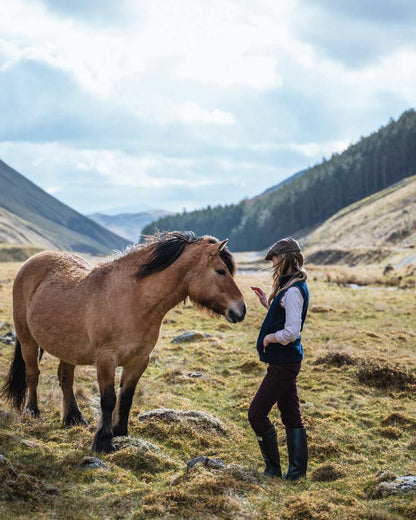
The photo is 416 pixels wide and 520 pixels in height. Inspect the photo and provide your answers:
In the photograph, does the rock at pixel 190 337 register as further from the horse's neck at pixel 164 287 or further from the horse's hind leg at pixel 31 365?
the horse's neck at pixel 164 287

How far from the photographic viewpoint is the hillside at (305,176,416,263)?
2913 inches

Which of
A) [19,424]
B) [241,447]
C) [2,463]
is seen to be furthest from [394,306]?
[2,463]

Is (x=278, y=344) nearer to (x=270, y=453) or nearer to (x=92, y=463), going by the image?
(x=270, y=453)

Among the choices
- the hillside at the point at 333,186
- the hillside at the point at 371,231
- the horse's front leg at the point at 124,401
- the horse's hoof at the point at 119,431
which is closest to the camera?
the horse's front leg at the point at 124,401

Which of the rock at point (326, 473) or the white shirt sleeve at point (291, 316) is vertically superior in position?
the white shirt sleeve at point (291, 316)

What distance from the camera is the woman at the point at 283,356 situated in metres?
6.69

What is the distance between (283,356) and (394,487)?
2121 mm

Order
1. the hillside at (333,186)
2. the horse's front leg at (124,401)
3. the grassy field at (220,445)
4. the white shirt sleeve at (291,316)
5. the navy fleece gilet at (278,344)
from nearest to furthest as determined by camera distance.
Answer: the grassy field at (220,445), the white shirt sleeve at (291,316), the navy fleece gilet at (278,344), the horse's front leg at (124,401), the hillside at (333,186)

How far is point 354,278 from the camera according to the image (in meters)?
42.3

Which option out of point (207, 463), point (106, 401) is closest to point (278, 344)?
point (207, 463)

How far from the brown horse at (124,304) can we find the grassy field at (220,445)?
25.7 inches

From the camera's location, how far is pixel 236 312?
723 cm

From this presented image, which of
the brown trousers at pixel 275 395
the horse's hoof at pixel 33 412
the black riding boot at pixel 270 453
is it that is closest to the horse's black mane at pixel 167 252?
the brown trousers at pixel 275 395

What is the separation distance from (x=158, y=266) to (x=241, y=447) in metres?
3.30
